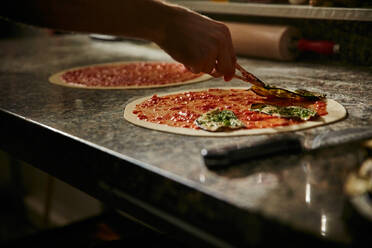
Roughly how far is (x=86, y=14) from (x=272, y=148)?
526 mm

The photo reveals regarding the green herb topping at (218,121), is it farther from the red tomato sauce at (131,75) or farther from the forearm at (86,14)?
the red tomato sauce at (131,75)

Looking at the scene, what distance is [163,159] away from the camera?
2.71 feet

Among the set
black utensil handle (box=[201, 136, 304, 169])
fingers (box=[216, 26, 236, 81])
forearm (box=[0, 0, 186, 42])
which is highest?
forearm (box=[0, 0, 186, 42])

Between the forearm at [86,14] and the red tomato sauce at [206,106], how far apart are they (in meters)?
0.23

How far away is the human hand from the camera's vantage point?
1.09 m

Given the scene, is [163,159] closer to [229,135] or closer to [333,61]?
[229,135]

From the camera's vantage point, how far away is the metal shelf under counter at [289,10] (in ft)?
5.11

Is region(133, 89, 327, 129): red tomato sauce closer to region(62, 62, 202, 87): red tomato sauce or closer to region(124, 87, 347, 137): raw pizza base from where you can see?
region(124, 87, 347, 137): raw pizza base

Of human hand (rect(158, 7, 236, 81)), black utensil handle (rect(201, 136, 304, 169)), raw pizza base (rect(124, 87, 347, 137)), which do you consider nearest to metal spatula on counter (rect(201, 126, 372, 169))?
black utensil handle (rect(201, 136, 304, 169))

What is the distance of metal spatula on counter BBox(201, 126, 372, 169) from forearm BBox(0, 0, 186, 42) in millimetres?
409

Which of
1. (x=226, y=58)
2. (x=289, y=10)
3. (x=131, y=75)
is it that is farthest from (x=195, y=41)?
(x=289, y=10)

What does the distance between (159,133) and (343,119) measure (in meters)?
0.44

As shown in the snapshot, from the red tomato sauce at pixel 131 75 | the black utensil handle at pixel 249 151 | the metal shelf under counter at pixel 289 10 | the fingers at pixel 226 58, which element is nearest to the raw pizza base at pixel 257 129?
the black utensil handle at pixel 249 151

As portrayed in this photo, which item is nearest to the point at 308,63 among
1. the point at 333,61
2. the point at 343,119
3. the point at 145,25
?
the point at 333,61
